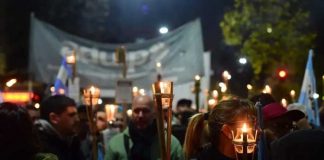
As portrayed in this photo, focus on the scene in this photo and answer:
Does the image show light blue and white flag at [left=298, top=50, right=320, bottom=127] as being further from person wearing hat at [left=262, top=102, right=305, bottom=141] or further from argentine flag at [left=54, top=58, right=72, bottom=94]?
person wearing hat at [left=262, top=102, right=305, bottom=141]

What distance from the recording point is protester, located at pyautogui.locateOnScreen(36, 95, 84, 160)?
5.80 meters


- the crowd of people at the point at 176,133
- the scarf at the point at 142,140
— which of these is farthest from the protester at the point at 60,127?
the scarf at the point at 142,140

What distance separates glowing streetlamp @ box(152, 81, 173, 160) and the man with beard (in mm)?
1675

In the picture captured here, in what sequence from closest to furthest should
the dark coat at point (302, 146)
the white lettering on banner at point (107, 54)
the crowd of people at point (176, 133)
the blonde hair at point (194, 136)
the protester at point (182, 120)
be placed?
the dark coat at point (302, 146) → the crowd of people at point (176, 133) → the blonde hair at point (194, 136) → the protester at point (182, 120) → the white lettering on banner at point (107, 54)

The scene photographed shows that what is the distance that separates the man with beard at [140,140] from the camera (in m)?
6.34

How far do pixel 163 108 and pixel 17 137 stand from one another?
109cm

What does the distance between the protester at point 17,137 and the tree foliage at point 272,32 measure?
27.1 meters

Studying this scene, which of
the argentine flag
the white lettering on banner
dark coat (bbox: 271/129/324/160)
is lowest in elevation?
dark coat (bbox: 271/129/324/160)

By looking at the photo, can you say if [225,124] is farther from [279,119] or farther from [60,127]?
[60,127]

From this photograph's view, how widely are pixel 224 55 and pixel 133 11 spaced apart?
9.29 m

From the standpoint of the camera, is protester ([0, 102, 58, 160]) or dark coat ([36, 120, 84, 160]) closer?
protester ([0, 102, 58, 160])

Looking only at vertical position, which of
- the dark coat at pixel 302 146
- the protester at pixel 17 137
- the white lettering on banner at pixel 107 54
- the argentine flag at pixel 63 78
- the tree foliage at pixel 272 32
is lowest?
the dark coat at pixel 302 146

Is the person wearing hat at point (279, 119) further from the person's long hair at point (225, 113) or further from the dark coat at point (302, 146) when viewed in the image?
the dark coat at point (302, 146)

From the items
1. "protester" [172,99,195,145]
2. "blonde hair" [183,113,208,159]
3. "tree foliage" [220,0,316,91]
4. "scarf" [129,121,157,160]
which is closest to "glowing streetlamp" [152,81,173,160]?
"blonde hair" [183,113,208,159]
